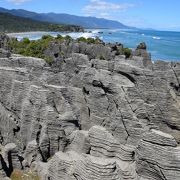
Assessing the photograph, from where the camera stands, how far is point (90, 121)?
26.7 m

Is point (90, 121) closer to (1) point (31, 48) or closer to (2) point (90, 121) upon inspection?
(2) point (90, 121)

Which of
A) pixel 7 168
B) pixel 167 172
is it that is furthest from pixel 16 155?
pixel 167 172

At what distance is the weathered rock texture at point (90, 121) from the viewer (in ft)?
62.3

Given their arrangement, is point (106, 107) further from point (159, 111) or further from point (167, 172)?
point (167, 172)

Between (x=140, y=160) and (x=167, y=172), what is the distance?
1495mm

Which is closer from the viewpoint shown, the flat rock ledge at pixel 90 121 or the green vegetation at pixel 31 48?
the flat rock ledge at pixel 90 121

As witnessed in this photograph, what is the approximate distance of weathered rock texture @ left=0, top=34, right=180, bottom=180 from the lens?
747 inches

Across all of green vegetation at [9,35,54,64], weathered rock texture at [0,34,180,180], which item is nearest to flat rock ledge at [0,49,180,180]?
weathered rock texture at [0,34,180,180]

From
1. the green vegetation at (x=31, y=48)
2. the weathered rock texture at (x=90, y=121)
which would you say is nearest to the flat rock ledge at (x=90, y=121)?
the weathered rock texture at (x=90, y=121)

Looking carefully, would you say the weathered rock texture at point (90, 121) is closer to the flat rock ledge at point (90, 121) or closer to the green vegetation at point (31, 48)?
the flat rock ledge at point (90, 121)

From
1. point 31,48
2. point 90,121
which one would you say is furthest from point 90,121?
point 31,48

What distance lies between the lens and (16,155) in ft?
78.8

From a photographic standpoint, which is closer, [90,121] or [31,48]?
[90,121]

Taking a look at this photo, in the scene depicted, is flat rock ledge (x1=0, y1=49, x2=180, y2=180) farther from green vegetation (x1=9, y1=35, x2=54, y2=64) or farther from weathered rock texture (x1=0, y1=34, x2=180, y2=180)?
green vegetation (x1=9, y1=35, x2=54, y2=64)
